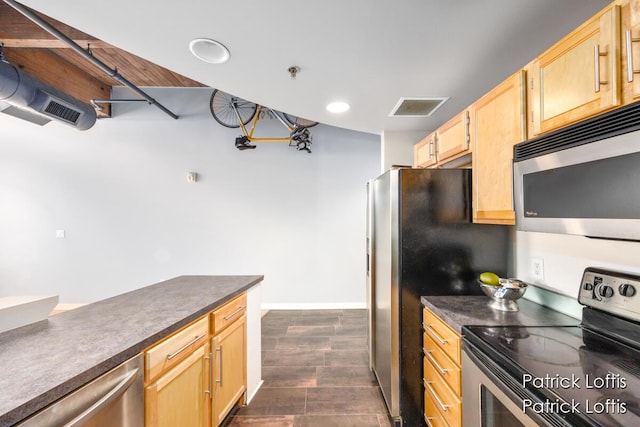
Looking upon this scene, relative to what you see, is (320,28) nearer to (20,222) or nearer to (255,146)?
(255,146)

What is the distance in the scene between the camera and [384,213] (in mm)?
1896

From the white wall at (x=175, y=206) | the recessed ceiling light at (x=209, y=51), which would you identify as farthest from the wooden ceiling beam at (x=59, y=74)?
the recessed ceiling light at (x=209, y=51)

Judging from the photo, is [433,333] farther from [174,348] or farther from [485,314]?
[174,348]

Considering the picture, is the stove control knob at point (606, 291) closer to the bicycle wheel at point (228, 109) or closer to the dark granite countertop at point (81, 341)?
the dark granite countertop at point (81, 341)

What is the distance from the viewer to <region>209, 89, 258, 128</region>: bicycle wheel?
148 inches

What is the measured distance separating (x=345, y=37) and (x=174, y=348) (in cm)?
185

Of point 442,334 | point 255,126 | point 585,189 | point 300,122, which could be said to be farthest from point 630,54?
point 255,126

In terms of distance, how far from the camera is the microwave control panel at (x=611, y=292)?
1.00 metres

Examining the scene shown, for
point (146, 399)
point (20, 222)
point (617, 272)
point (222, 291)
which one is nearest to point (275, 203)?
point (222, 291)

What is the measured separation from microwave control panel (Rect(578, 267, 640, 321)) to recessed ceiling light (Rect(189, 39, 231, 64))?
2.27m

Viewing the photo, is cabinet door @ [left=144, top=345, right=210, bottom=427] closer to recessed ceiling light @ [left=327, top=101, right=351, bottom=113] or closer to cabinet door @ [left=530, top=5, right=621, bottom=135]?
cabinet door @ [left=530, top=5, right=621, bottom=135]

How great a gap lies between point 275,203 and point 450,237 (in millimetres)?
2780

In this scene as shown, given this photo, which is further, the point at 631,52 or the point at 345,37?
the point at 345,37

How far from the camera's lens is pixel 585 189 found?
896mm
